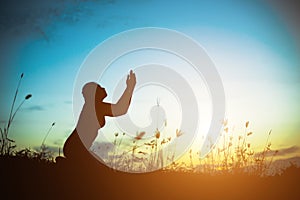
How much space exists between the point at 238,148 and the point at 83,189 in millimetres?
3130

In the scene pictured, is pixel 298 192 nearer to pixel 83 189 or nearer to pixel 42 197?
pixel 83 189

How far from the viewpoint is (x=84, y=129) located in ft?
19.3

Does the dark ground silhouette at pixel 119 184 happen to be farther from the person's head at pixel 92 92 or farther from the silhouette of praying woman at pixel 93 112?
the person's head at pixel 92 92

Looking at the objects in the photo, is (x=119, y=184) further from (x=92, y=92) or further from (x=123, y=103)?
(x=92, y=92)

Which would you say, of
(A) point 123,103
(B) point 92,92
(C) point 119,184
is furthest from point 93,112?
(C) point 119,184

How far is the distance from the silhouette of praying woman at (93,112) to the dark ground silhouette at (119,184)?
443mm

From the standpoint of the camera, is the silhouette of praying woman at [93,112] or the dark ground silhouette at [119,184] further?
the silhouette of praying woman at [93,112]

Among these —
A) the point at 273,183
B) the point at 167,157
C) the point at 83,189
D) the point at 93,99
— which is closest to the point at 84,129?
the point at 93,99

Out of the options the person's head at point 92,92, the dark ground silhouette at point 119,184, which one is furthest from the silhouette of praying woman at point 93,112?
the dark ground silhouette at point 119,184

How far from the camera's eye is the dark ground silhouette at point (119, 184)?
4.96m

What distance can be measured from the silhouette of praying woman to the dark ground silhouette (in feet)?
1.45

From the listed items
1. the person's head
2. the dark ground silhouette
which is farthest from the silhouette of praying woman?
the dark ground silhouette

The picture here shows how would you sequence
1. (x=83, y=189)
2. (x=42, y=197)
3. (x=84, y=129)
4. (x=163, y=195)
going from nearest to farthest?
(x=42, y=197) < (x=83, y=189) < (x=163, y=195) < (x=84, y=129)

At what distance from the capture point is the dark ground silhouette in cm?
496
